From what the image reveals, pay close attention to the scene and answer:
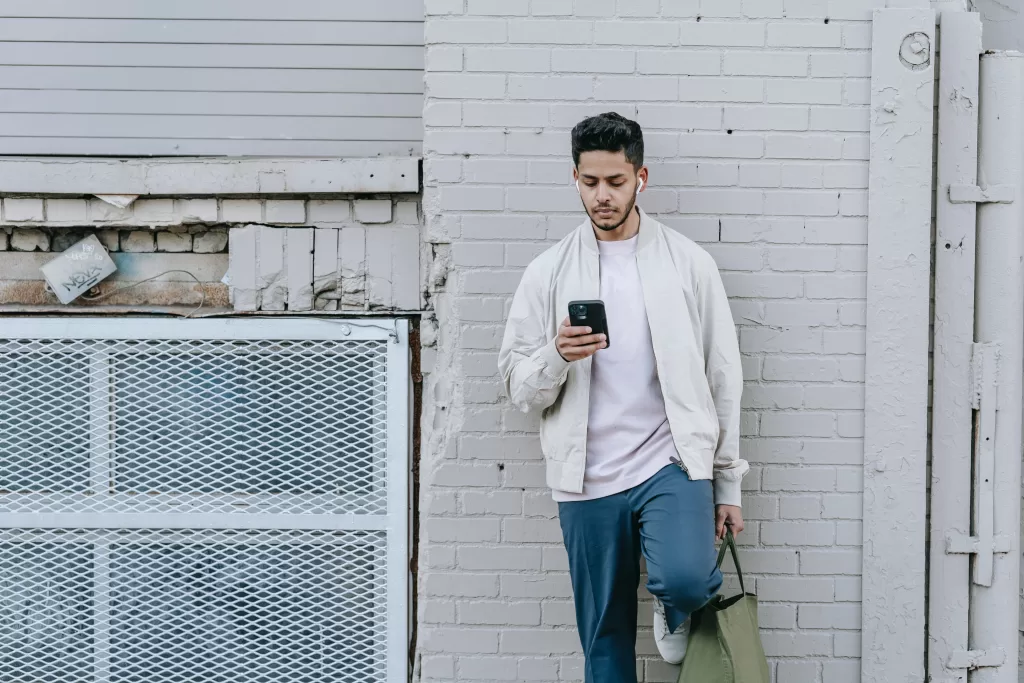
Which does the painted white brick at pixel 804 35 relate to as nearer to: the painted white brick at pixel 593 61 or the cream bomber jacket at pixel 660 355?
the painted white brick at pixel 593 61

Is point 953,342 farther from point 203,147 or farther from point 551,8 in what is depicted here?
point 203,147

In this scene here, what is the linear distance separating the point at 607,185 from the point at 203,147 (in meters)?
1.51

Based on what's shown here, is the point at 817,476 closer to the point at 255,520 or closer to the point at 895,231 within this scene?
the point at 895,231

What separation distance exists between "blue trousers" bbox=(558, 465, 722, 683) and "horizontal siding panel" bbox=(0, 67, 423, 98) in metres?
1.60

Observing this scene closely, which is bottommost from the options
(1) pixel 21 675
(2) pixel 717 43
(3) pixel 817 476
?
(1) pixel 21 675

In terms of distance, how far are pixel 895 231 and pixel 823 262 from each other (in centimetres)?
25

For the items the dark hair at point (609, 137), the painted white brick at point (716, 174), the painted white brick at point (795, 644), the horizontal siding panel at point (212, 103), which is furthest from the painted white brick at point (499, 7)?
the painted white brick at point (795, 644)

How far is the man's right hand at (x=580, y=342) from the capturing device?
2361mm

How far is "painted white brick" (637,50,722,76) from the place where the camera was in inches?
116

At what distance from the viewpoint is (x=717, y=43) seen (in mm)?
2953

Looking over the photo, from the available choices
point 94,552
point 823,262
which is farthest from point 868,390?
point 94,552

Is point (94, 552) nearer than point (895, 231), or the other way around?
point (895, 231)

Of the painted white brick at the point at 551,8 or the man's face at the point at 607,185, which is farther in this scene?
the painted white brick at the point at 551,8

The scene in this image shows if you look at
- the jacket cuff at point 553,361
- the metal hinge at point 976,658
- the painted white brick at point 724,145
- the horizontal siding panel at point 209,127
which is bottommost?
the metal hinge at point 976,658
